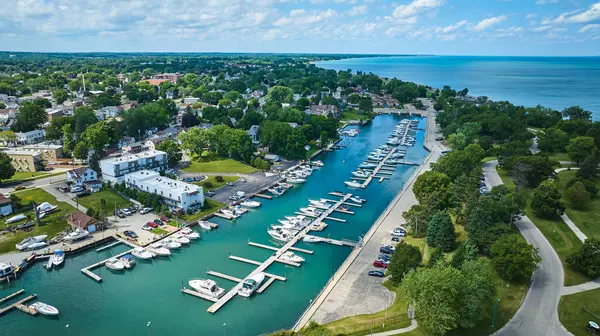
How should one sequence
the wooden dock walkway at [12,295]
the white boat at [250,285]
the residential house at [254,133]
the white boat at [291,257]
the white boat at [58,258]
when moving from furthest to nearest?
the residential house at [254,133] < the white boat at [291,257] < the white boat at [58,258] < the white boat at [250,285] < the wooden dock walkway at [12,295]

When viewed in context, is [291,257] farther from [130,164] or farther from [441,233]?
[130,164]

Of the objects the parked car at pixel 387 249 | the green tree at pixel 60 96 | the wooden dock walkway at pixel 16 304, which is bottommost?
the wooden dock walkway at pixel 16 304

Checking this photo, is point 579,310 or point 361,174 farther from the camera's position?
point 361,174

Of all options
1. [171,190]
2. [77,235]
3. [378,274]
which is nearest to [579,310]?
[378,274]

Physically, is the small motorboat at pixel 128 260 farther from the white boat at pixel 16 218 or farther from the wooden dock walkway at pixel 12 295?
the white boat at pixel 16 218

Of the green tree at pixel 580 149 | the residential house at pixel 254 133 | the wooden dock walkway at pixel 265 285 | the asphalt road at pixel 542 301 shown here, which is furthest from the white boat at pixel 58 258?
the green tree at pixel 580 149

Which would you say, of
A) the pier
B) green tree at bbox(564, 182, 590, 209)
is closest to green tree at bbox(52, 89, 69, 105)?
the pier
